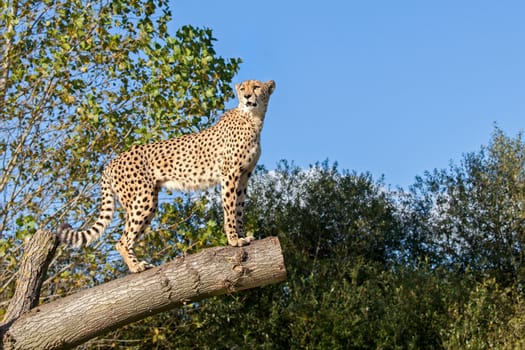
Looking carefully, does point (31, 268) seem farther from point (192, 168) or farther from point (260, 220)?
point (260, 220)

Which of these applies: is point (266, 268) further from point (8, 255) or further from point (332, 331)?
point (332, 331)

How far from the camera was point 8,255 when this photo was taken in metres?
10.0

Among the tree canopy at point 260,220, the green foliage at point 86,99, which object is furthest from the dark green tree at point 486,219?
the green foliage at point 86,99

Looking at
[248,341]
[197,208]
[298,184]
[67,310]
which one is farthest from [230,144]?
[298,184]

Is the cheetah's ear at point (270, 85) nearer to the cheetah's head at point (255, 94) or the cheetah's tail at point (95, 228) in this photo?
the cheetah's head at point (255, 94)

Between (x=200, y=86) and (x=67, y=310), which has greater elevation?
(x=200, y=86)

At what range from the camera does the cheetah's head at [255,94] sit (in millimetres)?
7730

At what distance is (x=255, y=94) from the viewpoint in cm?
773

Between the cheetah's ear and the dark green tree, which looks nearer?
the cheetah's ear

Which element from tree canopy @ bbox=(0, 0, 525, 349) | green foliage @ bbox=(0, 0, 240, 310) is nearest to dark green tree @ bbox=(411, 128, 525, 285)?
tree canopy @ bbox=(0, 0, 525, 349)

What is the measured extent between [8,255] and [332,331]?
5.41 m

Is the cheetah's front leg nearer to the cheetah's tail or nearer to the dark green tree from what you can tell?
the cheetah's tail

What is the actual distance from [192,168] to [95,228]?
1074mm

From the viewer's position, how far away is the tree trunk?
6.75 metres
